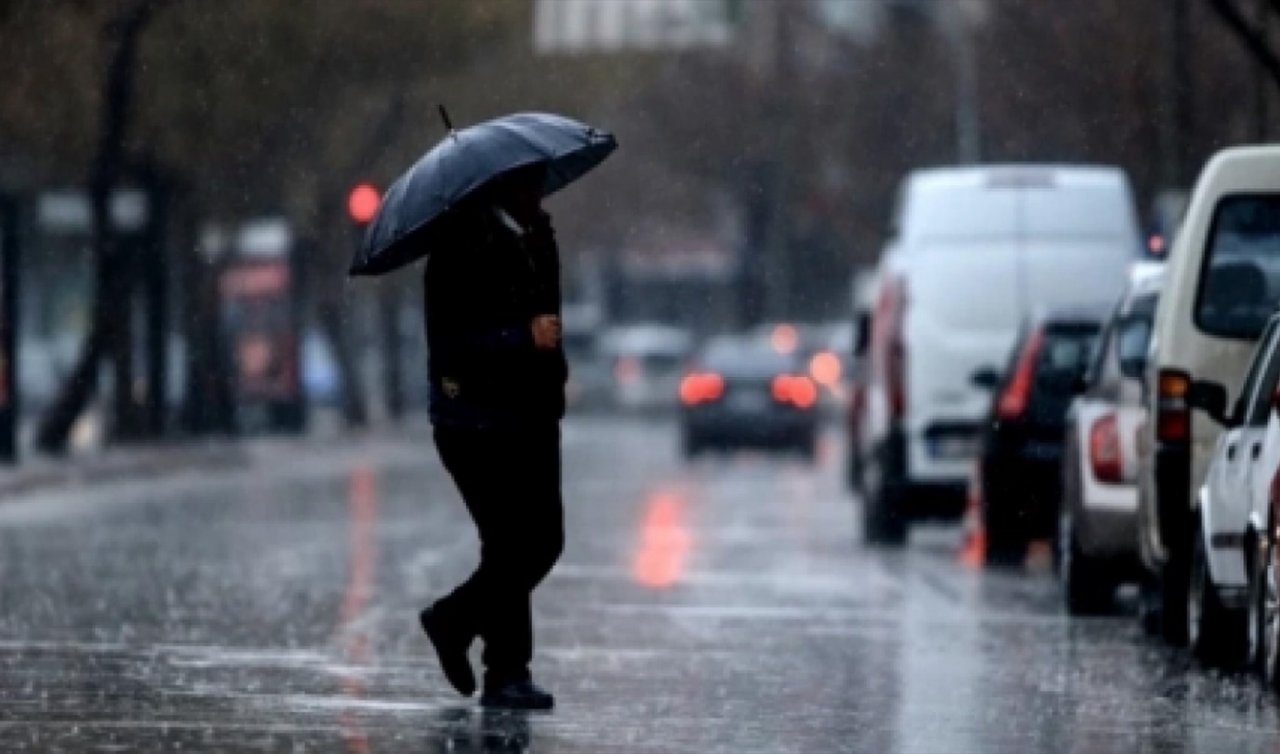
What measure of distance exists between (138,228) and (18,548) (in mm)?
23217

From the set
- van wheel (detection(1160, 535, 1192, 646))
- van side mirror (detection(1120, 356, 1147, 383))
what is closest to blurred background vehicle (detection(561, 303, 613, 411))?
van side mirror (detection(1120, 356, 1147, 383))

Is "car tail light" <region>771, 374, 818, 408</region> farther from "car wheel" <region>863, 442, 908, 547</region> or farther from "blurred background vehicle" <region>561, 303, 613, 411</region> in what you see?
"blurred background vehicle" <region>561, 303, 613, 411</region>

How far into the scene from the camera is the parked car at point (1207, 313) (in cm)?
1625

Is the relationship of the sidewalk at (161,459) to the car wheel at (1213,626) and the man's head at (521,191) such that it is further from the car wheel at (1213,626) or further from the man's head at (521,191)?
the man's head at (521,191)

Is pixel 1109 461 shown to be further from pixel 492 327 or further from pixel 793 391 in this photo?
pixel 793 391

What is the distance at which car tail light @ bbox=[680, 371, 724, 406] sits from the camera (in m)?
47.9

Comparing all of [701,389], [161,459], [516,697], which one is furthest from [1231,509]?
[701,389]

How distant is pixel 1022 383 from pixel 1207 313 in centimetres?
679

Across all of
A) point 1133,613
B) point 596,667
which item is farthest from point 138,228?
point 596,667

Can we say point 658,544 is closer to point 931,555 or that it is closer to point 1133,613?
point 931,555

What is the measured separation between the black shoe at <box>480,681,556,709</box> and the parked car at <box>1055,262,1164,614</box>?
621 cm

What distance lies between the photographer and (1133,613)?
19.2 metres

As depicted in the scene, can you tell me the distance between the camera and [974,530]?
2575cm

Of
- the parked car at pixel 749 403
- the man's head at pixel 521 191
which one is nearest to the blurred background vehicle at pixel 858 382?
the parked car at pixel 749 403
